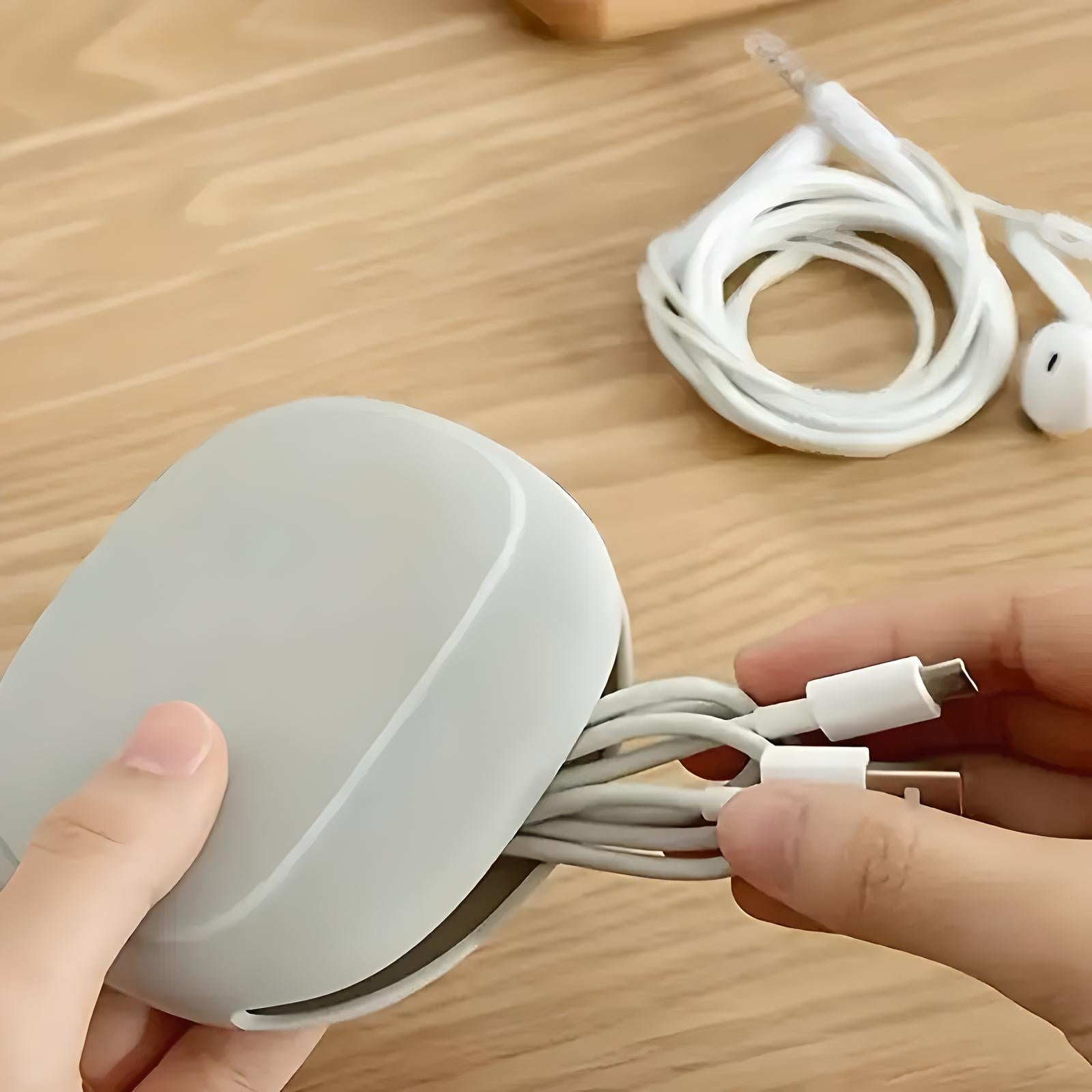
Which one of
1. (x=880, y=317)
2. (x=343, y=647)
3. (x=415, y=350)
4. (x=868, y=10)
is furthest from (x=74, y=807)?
(x=868, y=10)

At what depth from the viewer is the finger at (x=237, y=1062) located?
0.46m

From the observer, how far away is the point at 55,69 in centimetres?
71

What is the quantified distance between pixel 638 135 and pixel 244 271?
243mm

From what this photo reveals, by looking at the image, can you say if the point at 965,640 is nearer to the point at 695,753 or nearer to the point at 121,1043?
the point at 695,753

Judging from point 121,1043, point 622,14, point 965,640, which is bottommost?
point 121,1043

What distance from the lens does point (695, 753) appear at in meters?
0.38

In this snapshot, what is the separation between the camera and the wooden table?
19.3 inches

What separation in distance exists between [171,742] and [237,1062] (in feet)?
0.56

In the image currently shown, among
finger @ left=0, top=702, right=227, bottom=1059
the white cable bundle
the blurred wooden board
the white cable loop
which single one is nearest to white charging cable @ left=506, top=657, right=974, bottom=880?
the white cable bundle

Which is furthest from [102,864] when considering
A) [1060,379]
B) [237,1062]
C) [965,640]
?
[1060,379]

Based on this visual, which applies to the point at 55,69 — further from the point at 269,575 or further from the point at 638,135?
the point at 269,575

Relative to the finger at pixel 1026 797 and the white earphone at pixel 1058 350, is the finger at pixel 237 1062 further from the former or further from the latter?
the white earphone at pixel 1058 350

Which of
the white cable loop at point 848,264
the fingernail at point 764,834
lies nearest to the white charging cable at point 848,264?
the white cable loop at point 848,264

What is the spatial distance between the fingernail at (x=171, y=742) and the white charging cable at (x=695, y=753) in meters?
0.10
